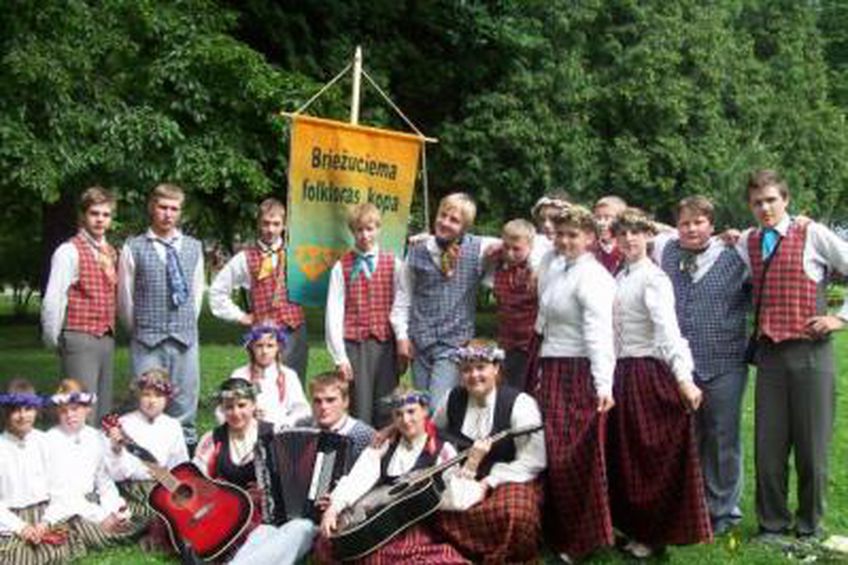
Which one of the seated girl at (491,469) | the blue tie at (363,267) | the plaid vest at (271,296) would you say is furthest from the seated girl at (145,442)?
the seated girl at (491,469)

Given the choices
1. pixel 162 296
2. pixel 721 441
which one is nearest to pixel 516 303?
pixel 721 441

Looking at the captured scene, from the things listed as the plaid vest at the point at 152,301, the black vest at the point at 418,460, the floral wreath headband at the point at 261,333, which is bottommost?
the black vest at the point at 418,460

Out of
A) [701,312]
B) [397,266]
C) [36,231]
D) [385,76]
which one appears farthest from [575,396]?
[36,231]

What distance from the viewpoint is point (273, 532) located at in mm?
5871

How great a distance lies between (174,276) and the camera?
7141mm

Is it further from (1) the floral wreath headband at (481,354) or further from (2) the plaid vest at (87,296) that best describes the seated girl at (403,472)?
(2) the plaid vest at (87,296)

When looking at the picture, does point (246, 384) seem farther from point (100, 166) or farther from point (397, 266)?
point (100, 166)

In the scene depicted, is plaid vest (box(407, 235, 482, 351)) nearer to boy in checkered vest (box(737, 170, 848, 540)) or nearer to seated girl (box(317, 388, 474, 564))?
seated girl (box(317, 388, 474, 564))

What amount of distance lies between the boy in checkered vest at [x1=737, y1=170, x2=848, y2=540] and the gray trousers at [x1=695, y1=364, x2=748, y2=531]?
6.2 inches

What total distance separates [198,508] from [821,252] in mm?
3530

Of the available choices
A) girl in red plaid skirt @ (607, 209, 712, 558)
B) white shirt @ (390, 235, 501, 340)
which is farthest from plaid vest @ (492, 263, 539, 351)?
girl in red plaid skirt @ (607, 209, 712, 558)

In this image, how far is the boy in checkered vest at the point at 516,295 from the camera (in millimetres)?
6395

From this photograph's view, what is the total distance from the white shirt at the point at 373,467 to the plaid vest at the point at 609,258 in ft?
4.96

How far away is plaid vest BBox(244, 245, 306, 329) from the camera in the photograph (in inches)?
289
